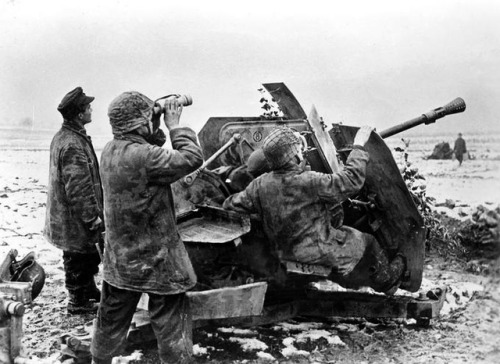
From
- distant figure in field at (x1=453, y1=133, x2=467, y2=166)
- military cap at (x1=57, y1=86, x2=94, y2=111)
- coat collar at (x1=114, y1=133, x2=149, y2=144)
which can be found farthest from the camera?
distant figure in field at (x1=453, y1=133, x2=467, y2=166)

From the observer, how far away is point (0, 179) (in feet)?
39.9

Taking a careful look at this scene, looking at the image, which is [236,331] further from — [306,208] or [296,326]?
[306,208]

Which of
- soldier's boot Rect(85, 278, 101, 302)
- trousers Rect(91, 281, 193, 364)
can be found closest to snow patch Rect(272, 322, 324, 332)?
trousers Rect(91, 281, 193, 364)

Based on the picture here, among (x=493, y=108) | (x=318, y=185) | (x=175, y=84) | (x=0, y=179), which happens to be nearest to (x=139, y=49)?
(x=175, y=84)

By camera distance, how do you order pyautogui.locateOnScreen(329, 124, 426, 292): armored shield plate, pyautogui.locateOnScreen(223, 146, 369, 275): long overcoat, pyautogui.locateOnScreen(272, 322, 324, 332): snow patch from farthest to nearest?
pyautogui.locateOnScreen(272, 322, 324, 332): snow patch < pyautogui.locateOnScreen(329, 124, 426, 292): armored shield plate < pyautogui.locateOnScreen(223, 146, 369, 275): long overcoat

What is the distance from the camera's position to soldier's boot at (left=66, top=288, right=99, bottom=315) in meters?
5.80

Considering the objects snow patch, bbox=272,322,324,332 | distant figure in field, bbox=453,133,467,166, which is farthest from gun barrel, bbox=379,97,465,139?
distant figure in field, bbox=453,133,467,166

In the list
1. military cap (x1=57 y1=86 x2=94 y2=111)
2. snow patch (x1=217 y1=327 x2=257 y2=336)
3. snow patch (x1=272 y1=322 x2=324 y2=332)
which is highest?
military cap (x1=57 y1=86 x2=94 y2=111)

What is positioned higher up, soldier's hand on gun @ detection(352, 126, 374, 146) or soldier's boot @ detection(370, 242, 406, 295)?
soldier's hand on gun @ detection(352, 126, 374, 146)

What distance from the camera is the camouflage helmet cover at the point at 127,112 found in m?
3.96

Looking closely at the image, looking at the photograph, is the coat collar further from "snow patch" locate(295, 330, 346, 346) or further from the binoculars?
"snow patch" locate(295, 330, 346, 346)

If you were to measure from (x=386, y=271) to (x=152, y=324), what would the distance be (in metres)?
2.16

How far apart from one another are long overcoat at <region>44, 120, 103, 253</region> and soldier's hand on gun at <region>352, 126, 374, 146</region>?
8.51ft

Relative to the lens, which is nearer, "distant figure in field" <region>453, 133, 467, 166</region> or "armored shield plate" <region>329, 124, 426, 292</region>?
"armored shield plate" <region>329, 124, 426, 292</region>
